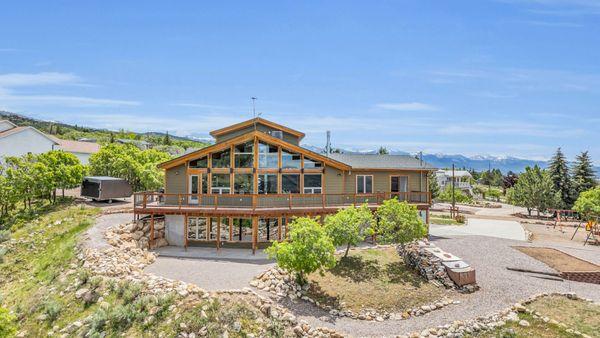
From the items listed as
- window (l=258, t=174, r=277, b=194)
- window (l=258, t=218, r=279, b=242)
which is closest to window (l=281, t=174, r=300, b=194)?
window (l=258, t=174, r=277, b=194)

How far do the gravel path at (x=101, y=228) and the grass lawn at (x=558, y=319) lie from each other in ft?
55.0

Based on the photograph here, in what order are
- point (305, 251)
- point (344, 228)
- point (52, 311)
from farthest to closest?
point (344, 228), point (305, 251), point (52, 311)

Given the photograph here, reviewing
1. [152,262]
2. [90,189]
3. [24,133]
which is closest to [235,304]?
[152,262]

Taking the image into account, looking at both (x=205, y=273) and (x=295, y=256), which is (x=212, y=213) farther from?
(x=295, y=256)

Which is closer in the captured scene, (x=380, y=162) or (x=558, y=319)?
(x=558, y=319)

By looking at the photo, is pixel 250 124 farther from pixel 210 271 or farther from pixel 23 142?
pixel 23 142

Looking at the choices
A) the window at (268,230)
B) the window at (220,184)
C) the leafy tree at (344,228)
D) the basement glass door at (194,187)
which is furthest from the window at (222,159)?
the leafy tree at (344,228)

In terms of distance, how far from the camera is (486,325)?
11844mm

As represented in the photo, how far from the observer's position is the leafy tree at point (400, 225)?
16078 mm

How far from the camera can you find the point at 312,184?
2092 cm

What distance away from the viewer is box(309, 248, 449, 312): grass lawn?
1331 centimetres

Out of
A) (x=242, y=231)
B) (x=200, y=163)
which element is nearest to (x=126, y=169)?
(x=200, y=163)

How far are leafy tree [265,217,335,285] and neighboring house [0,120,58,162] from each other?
33356 millimetres

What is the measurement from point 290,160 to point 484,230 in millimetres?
16184
